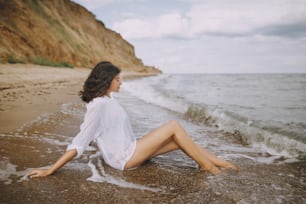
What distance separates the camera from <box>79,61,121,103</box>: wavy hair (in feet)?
10.1

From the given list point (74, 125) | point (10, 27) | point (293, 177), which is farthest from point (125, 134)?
point (10, 27)

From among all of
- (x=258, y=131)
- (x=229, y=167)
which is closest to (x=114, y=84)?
(x=229, y=167)

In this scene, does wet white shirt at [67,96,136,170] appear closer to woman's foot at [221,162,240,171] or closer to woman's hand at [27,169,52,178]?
woman's hand at [27,169,52,178]

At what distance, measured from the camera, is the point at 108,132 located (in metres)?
3.19

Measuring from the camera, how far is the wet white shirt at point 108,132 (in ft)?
9.81

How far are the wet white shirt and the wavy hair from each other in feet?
0.24

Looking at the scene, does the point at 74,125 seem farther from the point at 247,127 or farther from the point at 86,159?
the point at 247,127

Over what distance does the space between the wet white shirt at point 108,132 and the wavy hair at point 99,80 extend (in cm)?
7

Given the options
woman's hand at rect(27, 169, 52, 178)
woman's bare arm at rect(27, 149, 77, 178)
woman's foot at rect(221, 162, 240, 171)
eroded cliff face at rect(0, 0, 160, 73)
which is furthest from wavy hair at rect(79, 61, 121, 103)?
eroded cliff face at rect(0, 0, 160, 73)

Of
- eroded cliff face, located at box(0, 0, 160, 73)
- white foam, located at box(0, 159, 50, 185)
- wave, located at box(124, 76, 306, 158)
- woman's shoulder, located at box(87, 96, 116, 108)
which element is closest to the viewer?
white foam, located at box(0, 159, 50, 185)

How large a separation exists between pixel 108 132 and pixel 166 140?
72cm

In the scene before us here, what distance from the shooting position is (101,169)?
11.1 feet

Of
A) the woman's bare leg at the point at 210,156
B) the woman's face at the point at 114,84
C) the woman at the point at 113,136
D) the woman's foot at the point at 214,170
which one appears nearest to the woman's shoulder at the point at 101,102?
the woman at the point at 113,136

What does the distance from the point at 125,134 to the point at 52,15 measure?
37.0 metres
